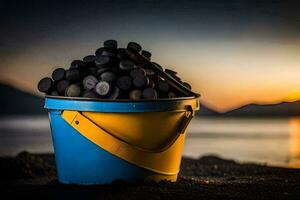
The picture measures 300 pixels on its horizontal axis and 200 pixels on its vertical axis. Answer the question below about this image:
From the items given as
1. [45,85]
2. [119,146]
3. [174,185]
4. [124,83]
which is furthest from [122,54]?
[174,185]

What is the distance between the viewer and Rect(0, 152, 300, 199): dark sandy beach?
4840 mm

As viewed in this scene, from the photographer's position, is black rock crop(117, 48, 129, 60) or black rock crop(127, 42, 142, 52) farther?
black rock crop(127, 42, 142, 52)

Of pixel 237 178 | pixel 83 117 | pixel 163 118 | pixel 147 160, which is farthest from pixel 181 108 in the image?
pixel 237 178

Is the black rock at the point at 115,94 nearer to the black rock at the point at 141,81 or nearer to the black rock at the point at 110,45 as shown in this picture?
the black rock at the point at 141,81

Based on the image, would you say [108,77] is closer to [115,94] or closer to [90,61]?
[115,94]

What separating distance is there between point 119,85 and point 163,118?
47 cm

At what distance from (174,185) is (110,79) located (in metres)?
1.07

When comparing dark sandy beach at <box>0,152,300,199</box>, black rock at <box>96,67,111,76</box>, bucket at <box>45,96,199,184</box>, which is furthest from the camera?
black rock at <box>96,67,111,76</box>

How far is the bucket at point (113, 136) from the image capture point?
16.6ft

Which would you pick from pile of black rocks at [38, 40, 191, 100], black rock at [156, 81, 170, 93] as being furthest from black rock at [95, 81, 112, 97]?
black rock at [156, 81, 170, 93]

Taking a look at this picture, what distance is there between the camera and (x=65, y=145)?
5242 millimetres

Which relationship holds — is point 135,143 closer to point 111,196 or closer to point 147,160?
point 147,160

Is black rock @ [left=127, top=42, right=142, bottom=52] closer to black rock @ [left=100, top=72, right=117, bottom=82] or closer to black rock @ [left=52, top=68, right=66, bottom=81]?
black rock @ [left=100, top=72, right=117, bottom=82]

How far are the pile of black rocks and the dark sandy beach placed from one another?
79 centimetres
